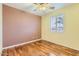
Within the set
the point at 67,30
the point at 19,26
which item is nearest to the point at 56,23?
the point at 67,30

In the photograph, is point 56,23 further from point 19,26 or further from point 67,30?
point 19,26

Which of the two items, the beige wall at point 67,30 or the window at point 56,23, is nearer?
the window at point 56,23

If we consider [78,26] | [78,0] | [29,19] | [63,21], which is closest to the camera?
[78,0]

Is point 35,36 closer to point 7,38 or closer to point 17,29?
point 17,29

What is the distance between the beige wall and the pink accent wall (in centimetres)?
26

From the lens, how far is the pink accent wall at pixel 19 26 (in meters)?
2.65

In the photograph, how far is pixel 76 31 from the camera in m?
2.64

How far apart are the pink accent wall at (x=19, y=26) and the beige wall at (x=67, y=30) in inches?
10.4

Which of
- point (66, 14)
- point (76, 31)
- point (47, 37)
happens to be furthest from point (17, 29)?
point (76, 31)

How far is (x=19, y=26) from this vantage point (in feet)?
9.80

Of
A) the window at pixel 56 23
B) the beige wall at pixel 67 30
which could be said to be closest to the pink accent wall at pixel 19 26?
the beige wall at pixel 67 30

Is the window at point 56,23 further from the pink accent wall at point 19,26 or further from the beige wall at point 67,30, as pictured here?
the pink accent wall at point 19,26

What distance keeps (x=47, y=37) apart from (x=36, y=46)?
49cm

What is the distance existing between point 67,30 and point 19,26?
1733 mm
